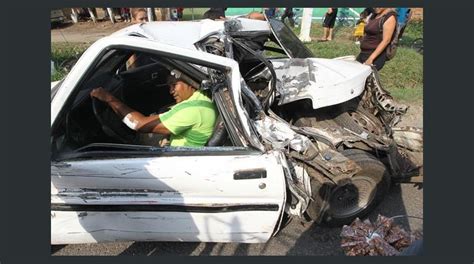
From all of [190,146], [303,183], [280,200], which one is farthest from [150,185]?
[303,183]

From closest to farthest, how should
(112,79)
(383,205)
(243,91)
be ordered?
(243,91), (112,79), (383,205)

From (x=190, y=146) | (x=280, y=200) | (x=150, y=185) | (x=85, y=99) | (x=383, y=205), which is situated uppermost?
(x=85, y=99)

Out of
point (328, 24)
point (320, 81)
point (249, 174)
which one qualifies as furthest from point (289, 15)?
point (249, 174)

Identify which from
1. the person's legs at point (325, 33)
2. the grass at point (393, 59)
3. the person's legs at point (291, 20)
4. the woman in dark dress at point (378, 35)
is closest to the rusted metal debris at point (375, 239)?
the woman in dark dress at point (378, 35)

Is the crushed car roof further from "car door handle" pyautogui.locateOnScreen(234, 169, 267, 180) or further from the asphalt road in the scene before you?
the asphalt road

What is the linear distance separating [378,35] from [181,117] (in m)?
2.80

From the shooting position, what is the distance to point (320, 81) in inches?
117

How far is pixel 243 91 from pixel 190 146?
0.53 metres

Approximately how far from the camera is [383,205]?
3201 millimetres

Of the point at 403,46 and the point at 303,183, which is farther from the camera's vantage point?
the point at 403,46

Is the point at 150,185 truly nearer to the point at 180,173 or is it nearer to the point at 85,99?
the point at 180,173

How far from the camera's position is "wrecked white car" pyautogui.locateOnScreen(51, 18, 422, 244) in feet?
7.29

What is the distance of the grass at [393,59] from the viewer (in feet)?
18.1

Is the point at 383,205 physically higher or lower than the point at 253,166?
lower
